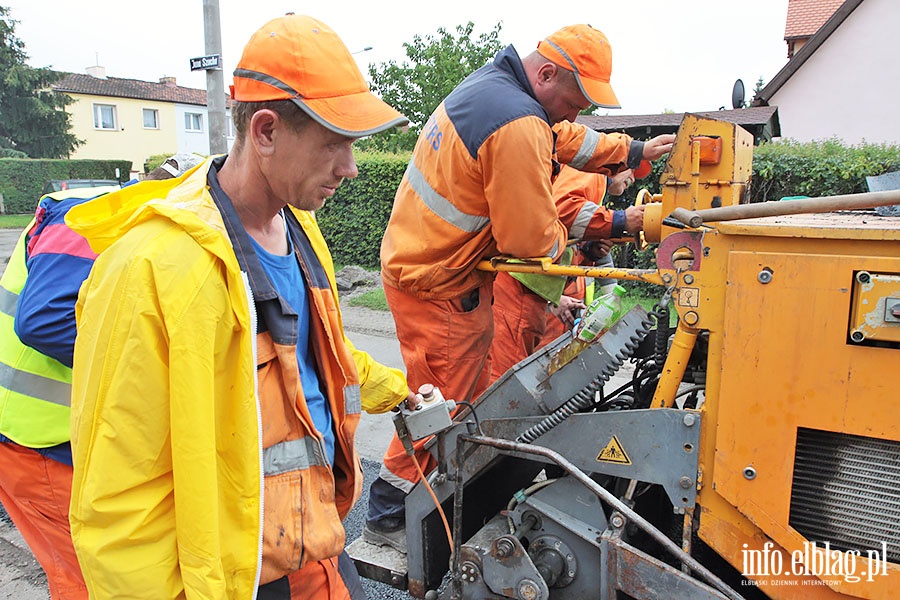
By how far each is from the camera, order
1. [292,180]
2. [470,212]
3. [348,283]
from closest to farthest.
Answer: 1. [292,180]
2. [470,212]
3. [348,283]

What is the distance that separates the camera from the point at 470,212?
278 cm

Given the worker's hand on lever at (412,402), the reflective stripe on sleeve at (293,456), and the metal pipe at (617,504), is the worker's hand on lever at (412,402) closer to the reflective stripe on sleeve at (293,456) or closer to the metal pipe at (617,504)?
the metal pipe at (617,504)

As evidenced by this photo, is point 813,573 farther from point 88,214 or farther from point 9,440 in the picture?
point 9,440

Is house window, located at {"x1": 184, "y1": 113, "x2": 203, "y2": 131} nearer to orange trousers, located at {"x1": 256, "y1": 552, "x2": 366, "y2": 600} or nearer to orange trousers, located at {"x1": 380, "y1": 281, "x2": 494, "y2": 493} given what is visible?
orange trousers, located at {"x1": 380, "y1": 281, "x2": 494, "y2": 493}

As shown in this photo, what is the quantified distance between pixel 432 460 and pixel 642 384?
2.95 ft

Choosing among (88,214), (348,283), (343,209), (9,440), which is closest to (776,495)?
(88,214)

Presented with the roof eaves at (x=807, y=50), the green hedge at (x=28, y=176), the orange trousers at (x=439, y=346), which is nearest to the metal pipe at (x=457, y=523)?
the orange trousers at (x=439, y=346)

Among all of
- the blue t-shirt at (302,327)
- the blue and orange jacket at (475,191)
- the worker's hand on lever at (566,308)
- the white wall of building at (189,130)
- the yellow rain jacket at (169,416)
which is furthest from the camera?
the white wall of building at (189,130)

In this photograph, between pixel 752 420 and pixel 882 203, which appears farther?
pixel 752 420

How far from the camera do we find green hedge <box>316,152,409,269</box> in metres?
10.9

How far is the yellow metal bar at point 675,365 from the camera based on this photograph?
1946 mm

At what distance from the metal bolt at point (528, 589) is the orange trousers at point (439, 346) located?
0.71m

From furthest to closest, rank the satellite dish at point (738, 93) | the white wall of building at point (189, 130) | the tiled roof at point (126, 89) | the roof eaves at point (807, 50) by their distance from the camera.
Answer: the white wall of building at point (189, 130)
the tiled roof at point (126, 89)
the roof eaves at point (807, 50)
the satellite dish at point (738, 93)

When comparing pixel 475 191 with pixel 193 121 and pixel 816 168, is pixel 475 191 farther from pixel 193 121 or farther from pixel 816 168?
pixel 193 121
